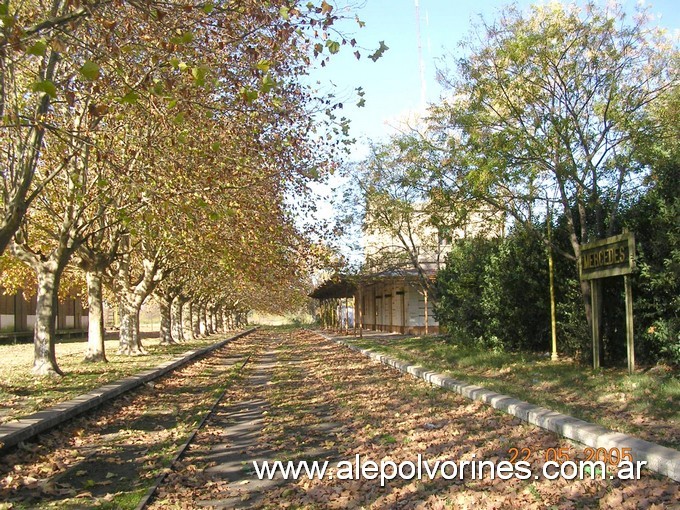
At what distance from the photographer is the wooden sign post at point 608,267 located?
36.9 feet

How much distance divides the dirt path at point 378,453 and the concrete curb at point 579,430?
0.14 m

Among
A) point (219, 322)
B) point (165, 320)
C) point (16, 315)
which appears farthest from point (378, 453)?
point (219, 322)

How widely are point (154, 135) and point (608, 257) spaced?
9856 mm

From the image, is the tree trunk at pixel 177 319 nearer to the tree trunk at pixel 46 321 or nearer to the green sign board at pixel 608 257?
the tree trunk at pixel 46 321

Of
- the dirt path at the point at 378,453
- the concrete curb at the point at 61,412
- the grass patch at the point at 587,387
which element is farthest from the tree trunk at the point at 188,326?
the dirt path at the point at 378,453

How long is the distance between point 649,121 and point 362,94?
6160 millimetres

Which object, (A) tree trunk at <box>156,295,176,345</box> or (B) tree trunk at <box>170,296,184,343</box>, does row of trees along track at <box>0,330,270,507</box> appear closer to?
(A) tree trunk at <box>156,295,176,345</box>

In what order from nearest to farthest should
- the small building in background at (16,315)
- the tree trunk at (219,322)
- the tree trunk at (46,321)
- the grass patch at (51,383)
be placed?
the grass patch at (51,383)
the tree trunk at (46,321)
the small building in background at (16,315)
the tree trunk at (219,322)

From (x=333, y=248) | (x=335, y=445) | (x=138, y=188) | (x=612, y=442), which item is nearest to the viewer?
(x=612, y=442)

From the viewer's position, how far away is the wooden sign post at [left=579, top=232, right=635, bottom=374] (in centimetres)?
1125

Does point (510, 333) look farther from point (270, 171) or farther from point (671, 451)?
point (671, 451)

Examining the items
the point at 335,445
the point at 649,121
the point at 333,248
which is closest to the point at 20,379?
the point at 335,445

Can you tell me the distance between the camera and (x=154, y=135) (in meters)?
13.8

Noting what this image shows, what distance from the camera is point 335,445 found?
8.32m
